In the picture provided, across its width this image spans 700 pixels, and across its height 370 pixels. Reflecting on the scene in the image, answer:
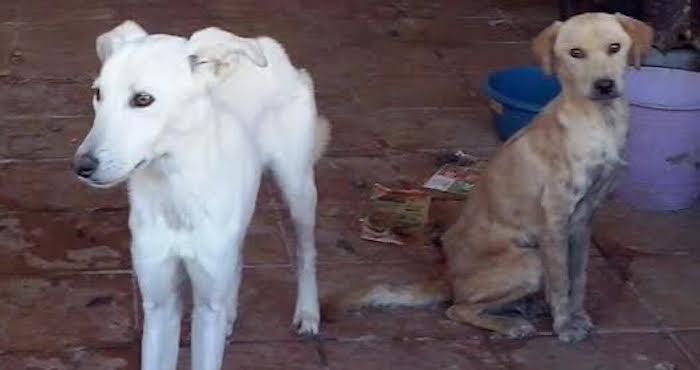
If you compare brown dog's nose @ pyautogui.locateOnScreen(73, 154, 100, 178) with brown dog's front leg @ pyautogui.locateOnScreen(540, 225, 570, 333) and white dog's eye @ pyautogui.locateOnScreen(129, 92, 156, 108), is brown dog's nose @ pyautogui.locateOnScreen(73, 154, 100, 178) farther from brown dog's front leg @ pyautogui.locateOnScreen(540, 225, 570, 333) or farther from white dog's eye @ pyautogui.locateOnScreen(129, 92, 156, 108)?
brown dog's front leg @ pyautogui.locateOnScreen(540, 225, 570, 333)

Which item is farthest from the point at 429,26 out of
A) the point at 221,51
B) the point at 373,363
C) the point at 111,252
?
the point at 221,51

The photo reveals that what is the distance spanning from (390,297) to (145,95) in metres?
1.46

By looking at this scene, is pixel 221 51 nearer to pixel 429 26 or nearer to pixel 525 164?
pixel 525 164

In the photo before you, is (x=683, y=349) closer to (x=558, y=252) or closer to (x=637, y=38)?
(x=558, y=252)

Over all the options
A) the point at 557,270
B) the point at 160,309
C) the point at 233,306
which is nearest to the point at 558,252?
the point at 557,270

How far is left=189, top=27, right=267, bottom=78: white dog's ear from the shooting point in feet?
9.97

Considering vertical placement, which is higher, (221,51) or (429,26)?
(221,51)

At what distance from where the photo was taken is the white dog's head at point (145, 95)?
2.88 m

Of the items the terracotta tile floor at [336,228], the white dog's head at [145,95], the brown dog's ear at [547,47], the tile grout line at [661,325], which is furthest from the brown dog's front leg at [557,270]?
the white dog's head at [145,95]

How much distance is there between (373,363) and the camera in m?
3.90

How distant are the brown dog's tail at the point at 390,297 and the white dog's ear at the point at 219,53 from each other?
1.18 metres

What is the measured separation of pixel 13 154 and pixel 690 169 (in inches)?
96.2

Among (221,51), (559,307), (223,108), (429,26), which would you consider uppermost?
(221,51)

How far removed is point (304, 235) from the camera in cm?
393
